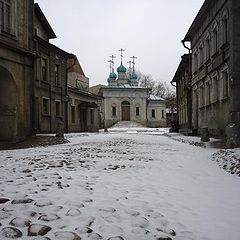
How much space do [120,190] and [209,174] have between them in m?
2.58

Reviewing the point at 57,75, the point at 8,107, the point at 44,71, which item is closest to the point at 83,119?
the point at 57,75

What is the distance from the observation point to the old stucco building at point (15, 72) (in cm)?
1462

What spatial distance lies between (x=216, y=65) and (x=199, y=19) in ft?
16.1

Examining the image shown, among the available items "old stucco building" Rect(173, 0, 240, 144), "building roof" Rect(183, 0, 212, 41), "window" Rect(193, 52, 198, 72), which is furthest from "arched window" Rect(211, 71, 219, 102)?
"window" Rect(193, 52, 198, 72)

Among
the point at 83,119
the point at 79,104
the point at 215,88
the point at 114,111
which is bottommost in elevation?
the point at 83,119

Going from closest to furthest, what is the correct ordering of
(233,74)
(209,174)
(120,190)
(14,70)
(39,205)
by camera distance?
1. (39,205)
2. (120,190)
3. (209,174)
4. (233,74)
5. (14,70)

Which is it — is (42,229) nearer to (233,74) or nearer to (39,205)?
(39,205)

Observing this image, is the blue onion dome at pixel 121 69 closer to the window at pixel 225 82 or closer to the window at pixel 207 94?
the window at pixel 207 94

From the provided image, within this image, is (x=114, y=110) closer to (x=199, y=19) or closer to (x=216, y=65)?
(x=199, y=19)

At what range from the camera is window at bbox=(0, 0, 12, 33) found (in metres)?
14.6

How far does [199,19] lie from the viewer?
20078 millimetres

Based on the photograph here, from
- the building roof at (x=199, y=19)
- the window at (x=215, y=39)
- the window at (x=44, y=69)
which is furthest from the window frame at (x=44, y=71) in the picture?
the window at (x=215, y=39)

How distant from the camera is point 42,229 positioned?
3283 mm

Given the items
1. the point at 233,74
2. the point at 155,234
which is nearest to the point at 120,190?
the point at 155,234
